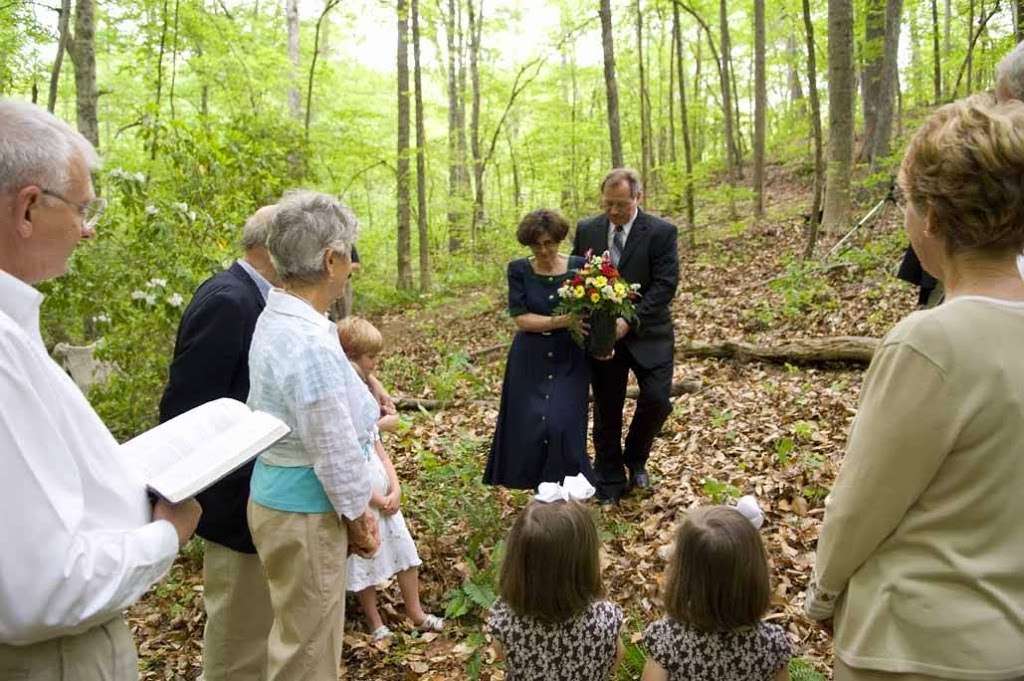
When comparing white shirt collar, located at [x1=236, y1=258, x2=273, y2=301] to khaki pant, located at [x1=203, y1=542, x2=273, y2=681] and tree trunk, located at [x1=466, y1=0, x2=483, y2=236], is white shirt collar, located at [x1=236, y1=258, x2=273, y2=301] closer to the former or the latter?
khaki pant, located at [x1=203, y1=542, x2=273, y2=681]

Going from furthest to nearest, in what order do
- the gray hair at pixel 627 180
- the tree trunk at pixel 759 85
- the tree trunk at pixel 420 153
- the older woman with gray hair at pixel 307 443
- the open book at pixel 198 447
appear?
the tree trunk at pixel 420 153, the tree trunk at pixel 759 85, the gray hair at pixel 627 180, the older woman with gray hair at pixel 307 443, the open book at pixel 198 447

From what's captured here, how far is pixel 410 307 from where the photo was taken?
16594 mm

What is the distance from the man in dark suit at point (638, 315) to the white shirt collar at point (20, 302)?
3738 mm

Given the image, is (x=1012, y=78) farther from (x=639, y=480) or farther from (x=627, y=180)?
(x=639, y=480)

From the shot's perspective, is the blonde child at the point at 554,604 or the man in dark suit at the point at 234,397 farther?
the man in dark suit at the point at 234,397

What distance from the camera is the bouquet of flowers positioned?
444 cm

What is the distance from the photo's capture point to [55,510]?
1352 mm

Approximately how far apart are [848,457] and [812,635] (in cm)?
221

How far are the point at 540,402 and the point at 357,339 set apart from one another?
130 centimetres

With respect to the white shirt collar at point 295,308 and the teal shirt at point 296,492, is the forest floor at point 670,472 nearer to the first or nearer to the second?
the teal shirt at point 296,492

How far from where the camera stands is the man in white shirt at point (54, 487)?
4.35 ft

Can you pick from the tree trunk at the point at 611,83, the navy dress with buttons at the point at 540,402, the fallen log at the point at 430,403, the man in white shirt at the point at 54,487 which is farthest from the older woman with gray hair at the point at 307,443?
the tree trunk at the point at 611,83

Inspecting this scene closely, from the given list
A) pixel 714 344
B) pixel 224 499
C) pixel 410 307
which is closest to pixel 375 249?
pixel 410 307

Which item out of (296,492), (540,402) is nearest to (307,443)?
(296,492)
